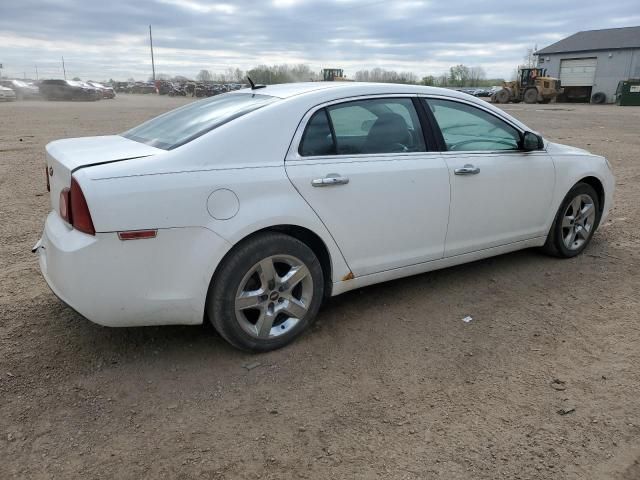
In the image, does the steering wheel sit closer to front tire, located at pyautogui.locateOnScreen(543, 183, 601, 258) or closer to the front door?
the front door

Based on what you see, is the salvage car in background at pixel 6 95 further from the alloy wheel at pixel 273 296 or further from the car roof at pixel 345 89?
the alloy wheel at pixel 273 296

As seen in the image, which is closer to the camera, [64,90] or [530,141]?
[530,141]

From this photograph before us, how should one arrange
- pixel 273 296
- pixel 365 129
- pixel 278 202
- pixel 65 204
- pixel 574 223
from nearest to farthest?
pixel 65 204
pixel 278 202
pixel 273 296
pixel 365 129
pixel 574 223

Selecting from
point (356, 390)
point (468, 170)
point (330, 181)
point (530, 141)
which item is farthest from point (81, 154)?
point (530, 141)

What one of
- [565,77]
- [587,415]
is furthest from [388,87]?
[565,77]

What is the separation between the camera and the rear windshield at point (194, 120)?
3236mm

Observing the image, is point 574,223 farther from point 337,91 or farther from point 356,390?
point 356,390

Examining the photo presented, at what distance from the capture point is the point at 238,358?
326 centimetres

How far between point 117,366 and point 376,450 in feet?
5.29

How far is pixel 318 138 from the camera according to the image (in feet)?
11.1

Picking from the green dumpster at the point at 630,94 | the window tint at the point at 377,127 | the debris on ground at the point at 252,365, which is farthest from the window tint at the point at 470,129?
the green dumpster at the point at 630,94

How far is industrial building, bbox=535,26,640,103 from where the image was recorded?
46.2m

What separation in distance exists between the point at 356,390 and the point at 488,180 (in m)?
2.01

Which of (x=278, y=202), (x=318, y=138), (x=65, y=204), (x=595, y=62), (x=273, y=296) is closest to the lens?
(x=65, y=204)
